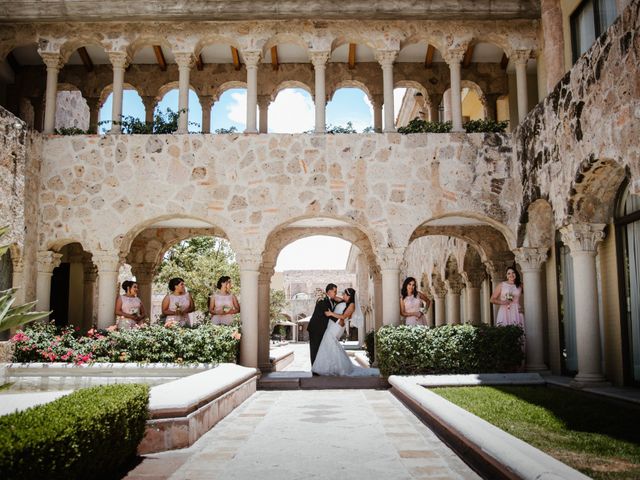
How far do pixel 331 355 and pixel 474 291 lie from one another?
859 cm

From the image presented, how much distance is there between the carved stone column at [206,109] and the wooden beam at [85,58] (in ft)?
9.12

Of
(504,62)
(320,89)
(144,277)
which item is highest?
(504,62)

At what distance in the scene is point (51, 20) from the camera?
1449cm

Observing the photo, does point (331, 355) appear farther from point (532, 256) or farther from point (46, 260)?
point (46, 260)

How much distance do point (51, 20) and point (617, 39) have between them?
11341 mm

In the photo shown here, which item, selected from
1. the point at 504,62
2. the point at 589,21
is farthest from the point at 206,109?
the point at 589,21

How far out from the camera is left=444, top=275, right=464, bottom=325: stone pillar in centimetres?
→ 2309

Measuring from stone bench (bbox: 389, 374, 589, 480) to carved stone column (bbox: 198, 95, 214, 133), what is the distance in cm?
946

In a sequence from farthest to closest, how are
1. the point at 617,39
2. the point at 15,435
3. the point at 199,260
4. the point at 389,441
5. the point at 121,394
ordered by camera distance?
the point at 199,260
the point at 617,39
the point at 389,441
the point at 121,394
the point at 15,435

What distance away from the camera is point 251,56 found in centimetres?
1459

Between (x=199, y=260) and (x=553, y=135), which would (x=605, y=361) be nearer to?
(x=553, y=135)

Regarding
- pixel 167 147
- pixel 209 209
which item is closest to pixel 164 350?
pixel 209 209

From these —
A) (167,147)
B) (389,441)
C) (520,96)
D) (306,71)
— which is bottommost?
(389,441)

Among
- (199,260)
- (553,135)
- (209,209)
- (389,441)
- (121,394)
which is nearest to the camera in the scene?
(121,394)
